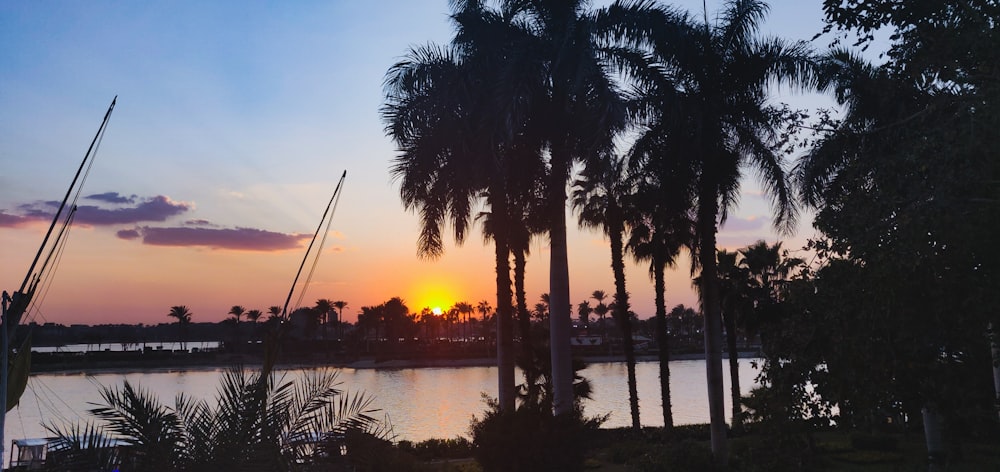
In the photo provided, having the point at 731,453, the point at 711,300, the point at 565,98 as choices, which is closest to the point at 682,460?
the point at 711,300

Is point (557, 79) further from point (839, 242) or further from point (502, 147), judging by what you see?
point (839, 242)

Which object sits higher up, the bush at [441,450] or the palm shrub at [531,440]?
the palm shrub at [531,440]

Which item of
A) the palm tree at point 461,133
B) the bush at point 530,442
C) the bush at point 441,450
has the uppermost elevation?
the palm tree at point 461,133

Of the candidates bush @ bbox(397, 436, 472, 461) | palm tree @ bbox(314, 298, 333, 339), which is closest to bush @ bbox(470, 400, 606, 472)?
bush @ bbox(397, 436, 472, 461)

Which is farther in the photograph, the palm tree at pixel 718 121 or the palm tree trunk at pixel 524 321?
the palm tree trunk at pixel 524 321

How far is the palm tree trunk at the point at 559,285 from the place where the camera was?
21125 mm

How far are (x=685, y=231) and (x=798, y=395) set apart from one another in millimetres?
16183

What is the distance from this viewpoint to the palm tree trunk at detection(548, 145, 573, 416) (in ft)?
69.3

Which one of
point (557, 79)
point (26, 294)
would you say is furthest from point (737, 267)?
point (26, 294)

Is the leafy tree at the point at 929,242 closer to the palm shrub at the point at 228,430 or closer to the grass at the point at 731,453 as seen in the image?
the palm shrub at the point at 228,430

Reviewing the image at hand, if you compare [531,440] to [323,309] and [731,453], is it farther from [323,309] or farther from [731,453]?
[323,309]

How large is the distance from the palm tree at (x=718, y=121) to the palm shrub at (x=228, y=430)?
47.5ft

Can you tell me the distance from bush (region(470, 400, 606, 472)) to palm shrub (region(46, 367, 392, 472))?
7.26 m

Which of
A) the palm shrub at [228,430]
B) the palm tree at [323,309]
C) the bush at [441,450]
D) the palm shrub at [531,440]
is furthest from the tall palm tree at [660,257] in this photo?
the palm tree at [323,309]
